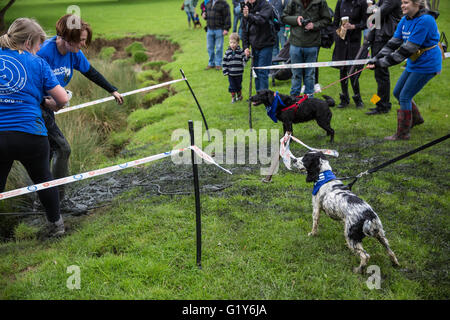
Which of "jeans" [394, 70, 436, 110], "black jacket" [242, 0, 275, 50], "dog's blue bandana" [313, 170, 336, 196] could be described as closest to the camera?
"dog's blue bandana" [313, 170, 336, 196]

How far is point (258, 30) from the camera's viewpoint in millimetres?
8125

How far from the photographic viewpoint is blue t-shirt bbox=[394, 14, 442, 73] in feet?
17.5

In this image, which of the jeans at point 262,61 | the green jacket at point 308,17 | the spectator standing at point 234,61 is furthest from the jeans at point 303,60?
the spectator standing at point 234,61

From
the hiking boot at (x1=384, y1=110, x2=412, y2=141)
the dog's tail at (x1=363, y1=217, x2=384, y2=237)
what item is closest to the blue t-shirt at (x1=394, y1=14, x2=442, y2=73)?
the hiking boot at (x1=384, y1=110, x2=412, y2=141)

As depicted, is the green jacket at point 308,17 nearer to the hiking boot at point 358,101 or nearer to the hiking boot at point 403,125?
the hiking boot at point 358,101

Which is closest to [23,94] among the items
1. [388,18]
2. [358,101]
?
[388,18]

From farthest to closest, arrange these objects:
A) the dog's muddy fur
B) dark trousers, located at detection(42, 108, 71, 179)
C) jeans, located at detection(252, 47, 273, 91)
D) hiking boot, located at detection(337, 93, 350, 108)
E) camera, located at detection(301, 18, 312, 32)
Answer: hiking boot, located at detection(337, 93, 350, 108) → jeans, located at detection(252, 47, 273, 91) → camera, located at detection(301, 18, 312, 32) → the dog's muddy fur → dark trousers, located at detection(42, 108, 71, 179)

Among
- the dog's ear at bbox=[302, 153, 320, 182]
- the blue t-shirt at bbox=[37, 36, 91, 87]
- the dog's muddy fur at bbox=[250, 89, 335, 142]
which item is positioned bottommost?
the dog's muddy fur at bbox=[250, 89, 335, 142]

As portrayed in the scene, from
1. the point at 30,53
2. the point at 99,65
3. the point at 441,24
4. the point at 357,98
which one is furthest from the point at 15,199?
the point at 441,24

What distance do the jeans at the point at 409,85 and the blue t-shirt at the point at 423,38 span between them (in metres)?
0.09

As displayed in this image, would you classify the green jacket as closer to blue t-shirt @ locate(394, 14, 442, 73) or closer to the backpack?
the backpack

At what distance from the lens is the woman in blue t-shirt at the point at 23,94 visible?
3260mm

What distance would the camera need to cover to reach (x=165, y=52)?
19312mm
